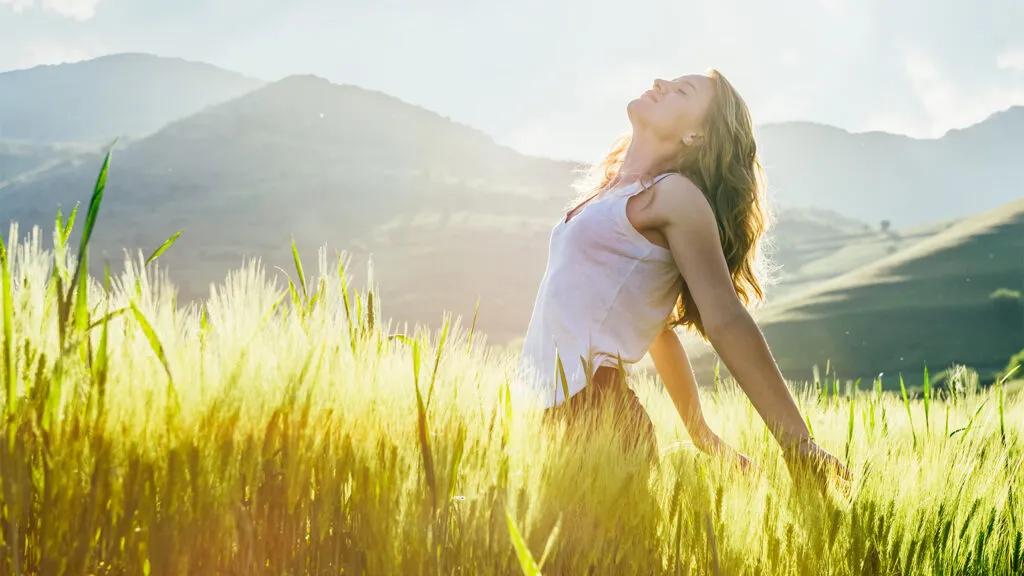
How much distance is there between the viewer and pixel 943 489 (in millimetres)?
1646

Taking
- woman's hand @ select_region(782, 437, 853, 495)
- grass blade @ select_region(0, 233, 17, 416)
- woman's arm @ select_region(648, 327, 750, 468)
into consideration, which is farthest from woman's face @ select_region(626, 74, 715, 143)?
grass blade @ select_region(0, 233, 17, 416)

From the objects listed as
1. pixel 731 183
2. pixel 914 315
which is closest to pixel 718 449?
pixel 731 183

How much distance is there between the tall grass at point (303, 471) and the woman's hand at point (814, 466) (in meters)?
0.12

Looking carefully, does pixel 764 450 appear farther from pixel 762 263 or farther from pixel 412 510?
pixel 412 510

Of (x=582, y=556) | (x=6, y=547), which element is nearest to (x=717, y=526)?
(x=582, y=556)

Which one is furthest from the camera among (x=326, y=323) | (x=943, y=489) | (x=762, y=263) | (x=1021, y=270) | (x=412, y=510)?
(x=1021, y=270)

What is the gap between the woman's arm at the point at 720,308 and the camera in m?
2.00

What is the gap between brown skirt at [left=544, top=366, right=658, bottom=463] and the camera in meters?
1.50

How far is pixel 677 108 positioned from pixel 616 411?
1.37 meters

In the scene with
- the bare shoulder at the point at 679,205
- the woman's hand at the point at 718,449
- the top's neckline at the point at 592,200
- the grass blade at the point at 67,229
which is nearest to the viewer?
the grass blade at the point at 67,229

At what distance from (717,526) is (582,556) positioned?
11.7 inches

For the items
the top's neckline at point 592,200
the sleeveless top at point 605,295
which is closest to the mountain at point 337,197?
the top's neckline at point 592,200

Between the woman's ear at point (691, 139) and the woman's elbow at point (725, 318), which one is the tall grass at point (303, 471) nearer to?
the woman's elbow at point (725, 318)

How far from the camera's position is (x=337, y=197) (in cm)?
14425
